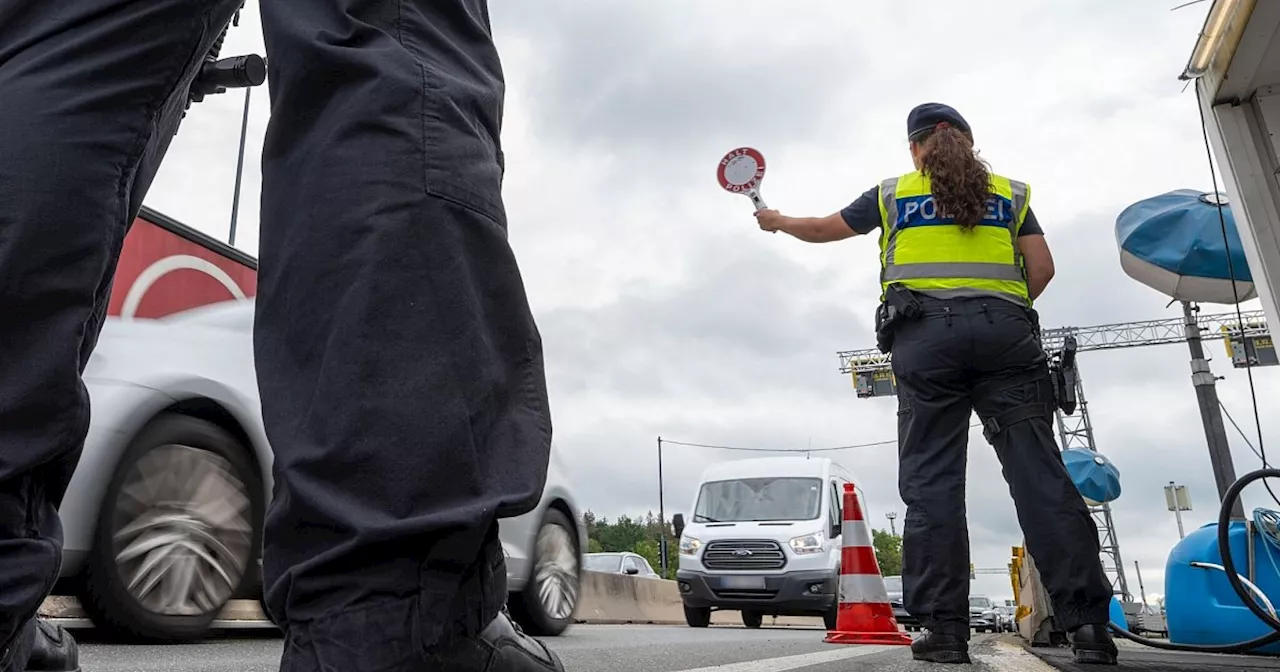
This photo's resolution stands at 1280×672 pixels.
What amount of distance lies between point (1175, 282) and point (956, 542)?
3153 millimetres

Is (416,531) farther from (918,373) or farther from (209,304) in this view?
(209,304)

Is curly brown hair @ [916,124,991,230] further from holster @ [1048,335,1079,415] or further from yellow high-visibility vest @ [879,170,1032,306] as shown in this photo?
holster @ [1048,335,1079,415]

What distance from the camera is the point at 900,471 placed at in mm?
3289

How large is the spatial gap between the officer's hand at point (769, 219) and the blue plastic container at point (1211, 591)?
2.23 meters

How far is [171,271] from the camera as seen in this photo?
14.9 feet

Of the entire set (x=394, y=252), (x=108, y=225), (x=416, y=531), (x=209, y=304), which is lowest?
(x=416, y=531)

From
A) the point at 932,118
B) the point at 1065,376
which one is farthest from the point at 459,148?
the point at 932,118

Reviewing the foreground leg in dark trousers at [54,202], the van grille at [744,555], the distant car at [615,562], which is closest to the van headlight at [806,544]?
the van grille at [744,555]

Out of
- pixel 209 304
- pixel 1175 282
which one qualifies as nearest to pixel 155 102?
pixel 209 304

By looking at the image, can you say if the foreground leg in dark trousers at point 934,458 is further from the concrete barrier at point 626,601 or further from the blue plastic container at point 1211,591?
the concrete barrier at point 626,601

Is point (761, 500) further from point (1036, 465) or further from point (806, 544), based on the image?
point (1036, 465)

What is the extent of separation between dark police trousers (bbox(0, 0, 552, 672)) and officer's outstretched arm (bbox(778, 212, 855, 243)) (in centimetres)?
276

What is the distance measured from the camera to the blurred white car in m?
3.35

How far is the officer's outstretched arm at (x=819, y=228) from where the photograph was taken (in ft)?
12.2
